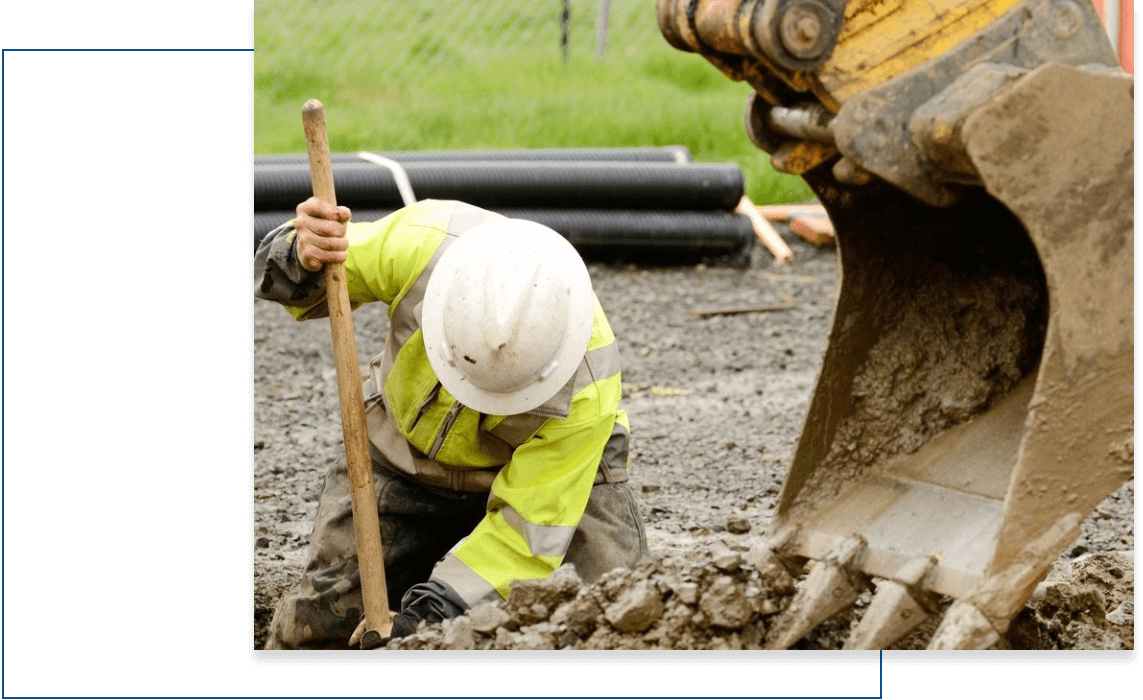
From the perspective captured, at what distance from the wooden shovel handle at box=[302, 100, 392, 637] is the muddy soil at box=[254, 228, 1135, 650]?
384 millimetres

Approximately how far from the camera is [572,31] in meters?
11.8

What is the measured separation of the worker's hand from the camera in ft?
10.3

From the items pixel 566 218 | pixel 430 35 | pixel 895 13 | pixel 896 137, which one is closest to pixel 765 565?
pixel 896 137

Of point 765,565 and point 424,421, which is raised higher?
point 424,421

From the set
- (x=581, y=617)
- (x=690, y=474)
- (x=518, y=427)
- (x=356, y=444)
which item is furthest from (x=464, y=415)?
(x=690, y=474)

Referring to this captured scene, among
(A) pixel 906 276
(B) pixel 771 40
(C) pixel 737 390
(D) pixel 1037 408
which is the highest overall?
(B) pixel 771 40

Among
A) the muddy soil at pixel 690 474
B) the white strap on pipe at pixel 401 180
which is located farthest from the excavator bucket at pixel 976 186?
the white strap on pipe at pixel 401 180

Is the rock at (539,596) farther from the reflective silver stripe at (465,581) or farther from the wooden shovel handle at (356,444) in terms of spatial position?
the wooden shovel handle at (356,444)

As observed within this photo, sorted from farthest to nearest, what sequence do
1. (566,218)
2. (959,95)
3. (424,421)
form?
(566,218) < (424,421) < (959,95)

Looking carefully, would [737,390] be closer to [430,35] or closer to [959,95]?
[959,95]

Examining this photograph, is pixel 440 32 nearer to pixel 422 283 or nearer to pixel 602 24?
pixel 602 24

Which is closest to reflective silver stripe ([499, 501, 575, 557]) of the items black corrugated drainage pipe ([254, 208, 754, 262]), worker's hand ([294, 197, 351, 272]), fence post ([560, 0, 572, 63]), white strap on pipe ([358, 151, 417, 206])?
worker's hand ([294, 197, 351, 272])

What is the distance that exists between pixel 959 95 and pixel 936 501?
1077 millimetres

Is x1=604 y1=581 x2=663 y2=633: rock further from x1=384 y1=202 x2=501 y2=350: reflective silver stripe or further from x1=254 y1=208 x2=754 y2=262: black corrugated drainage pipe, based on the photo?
x1=254 y1=208 x2=754 y2=262: black corrugated drainage pipe
